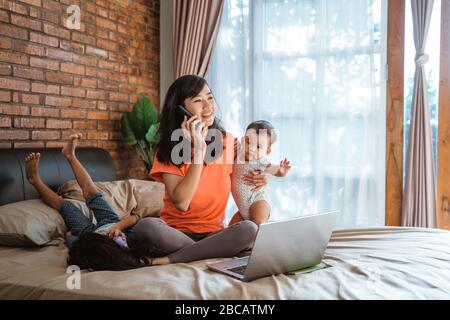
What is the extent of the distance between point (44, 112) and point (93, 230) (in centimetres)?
106

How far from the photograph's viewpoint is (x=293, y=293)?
4.51ft

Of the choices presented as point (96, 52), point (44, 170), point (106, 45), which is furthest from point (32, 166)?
point (106, 45)

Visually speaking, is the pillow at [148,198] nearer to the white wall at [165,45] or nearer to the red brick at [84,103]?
the red brick at [84,103]

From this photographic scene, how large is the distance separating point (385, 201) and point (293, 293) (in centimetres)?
231

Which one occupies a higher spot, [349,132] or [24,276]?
[349,132]

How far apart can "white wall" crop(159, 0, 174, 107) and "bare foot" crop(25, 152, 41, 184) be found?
188 centimetres

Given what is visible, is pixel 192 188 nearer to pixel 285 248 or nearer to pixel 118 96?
pixel 285 248

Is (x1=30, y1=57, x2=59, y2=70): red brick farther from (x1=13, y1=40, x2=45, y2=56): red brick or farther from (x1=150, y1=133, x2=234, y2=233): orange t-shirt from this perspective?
(x1=150, y1=133, x2=234, y2=233): orange t-shirt

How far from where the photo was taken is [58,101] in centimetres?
300

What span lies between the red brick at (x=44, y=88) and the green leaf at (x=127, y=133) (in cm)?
62

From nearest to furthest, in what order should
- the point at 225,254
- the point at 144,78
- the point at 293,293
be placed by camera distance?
the point at 293,293 < the point at 225,254 < the point at 144,78

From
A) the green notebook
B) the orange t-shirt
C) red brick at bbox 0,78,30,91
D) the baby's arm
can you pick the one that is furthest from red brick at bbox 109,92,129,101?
the green notebook
